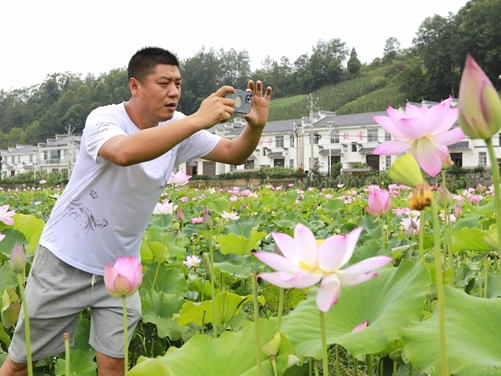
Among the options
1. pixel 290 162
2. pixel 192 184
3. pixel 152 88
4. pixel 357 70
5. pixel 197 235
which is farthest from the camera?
pixel 357 70

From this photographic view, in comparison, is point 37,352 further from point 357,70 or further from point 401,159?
point 357,70

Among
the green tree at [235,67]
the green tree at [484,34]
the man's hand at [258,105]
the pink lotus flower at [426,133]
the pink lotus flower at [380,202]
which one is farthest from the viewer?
the green tree at [235,67]

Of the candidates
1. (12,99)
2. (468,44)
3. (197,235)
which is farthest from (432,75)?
(12,99)

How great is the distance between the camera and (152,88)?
4.96 feet

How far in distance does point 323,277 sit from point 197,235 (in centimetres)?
284

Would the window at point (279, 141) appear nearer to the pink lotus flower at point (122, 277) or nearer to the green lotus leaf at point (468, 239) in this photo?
the green lotus leaf at point (468, 239)

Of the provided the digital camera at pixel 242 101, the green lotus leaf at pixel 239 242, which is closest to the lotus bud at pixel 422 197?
the digital camera at pixel 242 101

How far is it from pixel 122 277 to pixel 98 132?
71cm

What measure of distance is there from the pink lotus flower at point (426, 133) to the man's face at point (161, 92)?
34.8 inches

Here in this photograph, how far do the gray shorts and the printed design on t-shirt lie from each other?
0.42 ft

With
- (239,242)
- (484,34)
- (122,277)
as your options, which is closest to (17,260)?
(122,277)

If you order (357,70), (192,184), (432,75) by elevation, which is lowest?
(192,184)

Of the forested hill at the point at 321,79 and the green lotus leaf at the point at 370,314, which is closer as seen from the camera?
the green lotus leaf at the point at 370,314

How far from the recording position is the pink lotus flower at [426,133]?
0.71m
